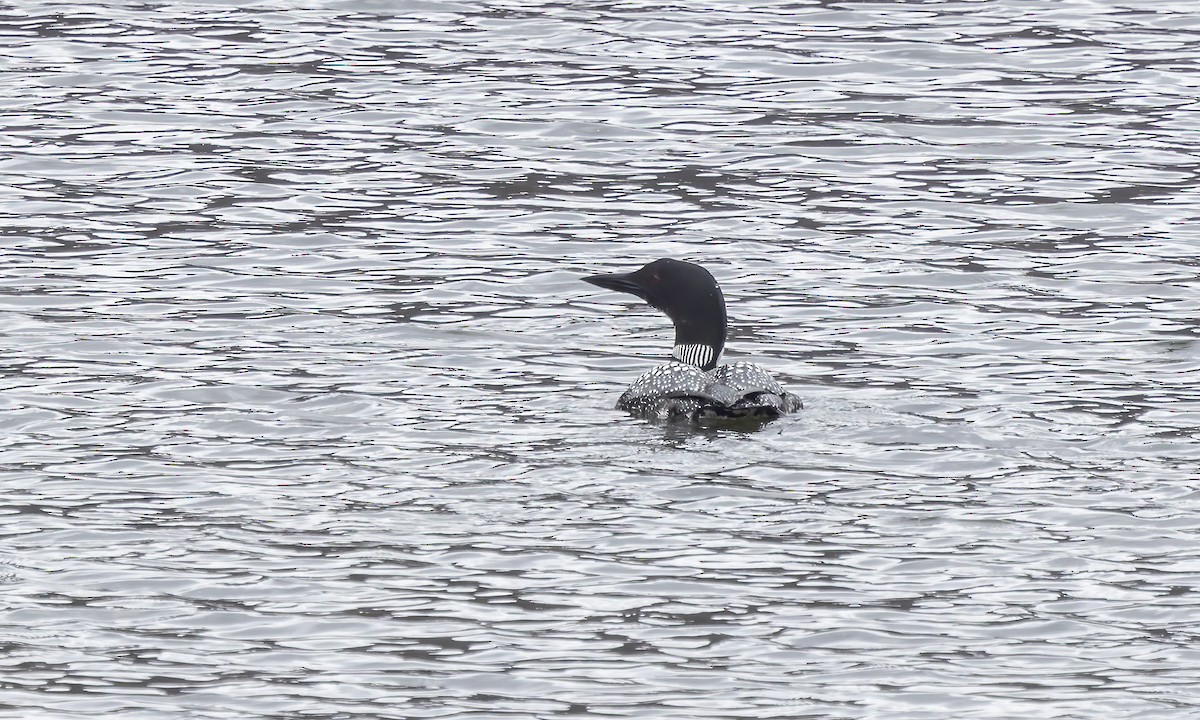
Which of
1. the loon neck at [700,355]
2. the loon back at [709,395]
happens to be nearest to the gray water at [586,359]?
the loon back at [709,395]

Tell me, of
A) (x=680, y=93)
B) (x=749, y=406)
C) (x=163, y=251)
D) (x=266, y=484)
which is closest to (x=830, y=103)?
(x=680, y=93)

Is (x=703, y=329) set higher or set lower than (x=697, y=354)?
higher

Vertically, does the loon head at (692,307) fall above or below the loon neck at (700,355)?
above

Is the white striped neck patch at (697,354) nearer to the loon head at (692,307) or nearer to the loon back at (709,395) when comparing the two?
the loon head at (692,307)

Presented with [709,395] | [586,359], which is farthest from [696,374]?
[586,359]

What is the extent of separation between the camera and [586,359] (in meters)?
13.9

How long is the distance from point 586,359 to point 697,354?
83cm

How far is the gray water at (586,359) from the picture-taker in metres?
8.80

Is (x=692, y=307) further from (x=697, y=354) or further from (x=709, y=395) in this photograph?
(x=709, y=395)

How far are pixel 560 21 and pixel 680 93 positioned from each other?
2.64 m

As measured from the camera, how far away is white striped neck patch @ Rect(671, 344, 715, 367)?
13.3 meters

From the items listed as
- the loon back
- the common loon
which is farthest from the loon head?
the loon back

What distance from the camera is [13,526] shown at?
10.1 m

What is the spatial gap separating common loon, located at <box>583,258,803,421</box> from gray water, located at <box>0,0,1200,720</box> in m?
0.20
